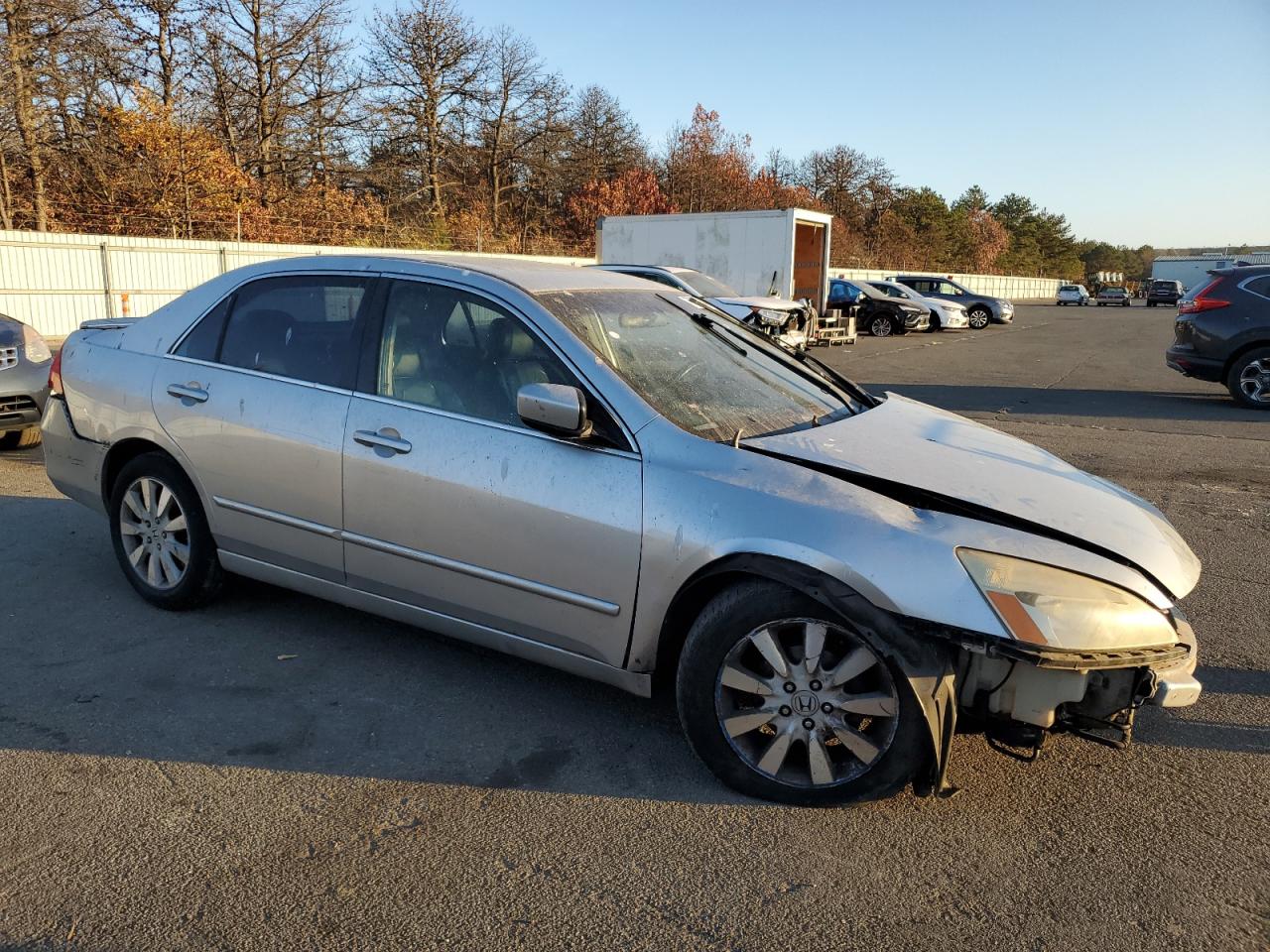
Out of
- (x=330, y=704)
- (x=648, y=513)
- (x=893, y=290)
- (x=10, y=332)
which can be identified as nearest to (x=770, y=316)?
(x=10, y=332)

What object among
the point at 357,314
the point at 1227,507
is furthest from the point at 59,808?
the point at 1227,507

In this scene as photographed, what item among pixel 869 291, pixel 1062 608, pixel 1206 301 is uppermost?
pixel 1206 301

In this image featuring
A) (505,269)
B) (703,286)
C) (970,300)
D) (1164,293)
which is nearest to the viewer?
(505,269)

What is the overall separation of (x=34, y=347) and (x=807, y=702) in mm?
7579

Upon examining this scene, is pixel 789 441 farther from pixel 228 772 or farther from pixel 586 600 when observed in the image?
pixel 228 772

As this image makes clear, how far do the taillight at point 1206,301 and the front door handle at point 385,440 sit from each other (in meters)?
12.3

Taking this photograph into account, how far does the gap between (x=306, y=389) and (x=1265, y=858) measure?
142 inches

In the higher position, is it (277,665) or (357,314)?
(357,314)

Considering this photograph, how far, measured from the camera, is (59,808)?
2930 millimetres

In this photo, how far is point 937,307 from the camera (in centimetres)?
2928

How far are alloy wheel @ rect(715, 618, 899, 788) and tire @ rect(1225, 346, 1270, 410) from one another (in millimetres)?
11818

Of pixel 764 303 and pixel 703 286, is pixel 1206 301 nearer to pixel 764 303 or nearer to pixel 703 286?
pixel 764 303

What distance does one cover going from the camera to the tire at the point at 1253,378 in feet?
40.0

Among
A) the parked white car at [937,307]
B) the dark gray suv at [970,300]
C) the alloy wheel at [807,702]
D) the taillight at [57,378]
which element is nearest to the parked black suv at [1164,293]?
the dark gray suv at [970,300]
